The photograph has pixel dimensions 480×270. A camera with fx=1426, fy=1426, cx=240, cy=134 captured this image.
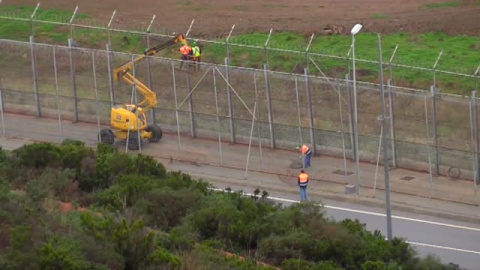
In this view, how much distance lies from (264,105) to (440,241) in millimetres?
10540

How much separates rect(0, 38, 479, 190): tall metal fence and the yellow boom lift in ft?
1.97

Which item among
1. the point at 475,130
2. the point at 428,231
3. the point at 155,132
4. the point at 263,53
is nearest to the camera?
the point at 428,231

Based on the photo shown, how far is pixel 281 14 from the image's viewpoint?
6562 cm

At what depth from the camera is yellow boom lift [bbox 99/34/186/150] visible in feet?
147

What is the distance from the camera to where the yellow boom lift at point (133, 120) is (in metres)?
44.9

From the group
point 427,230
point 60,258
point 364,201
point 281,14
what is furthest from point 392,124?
point 281,14

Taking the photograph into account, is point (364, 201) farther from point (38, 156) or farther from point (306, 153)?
point (38, 156)

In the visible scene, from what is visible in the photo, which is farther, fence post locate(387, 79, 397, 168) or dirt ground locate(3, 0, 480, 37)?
dirt ground locate(3, 0, 480, 37)


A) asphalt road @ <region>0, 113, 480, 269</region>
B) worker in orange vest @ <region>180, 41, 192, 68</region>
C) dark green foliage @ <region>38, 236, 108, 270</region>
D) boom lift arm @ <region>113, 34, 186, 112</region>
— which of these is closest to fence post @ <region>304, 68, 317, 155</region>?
asphalt road @ <region>0, 113, 480, 269</region>

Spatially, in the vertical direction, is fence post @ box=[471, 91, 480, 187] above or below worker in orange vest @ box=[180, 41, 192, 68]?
below

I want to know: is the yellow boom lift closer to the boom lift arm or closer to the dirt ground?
the boom lift arm

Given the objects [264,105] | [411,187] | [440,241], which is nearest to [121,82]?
[264,105]

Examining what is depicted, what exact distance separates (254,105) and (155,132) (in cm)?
330

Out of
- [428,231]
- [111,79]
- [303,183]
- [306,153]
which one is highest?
[111,79]
